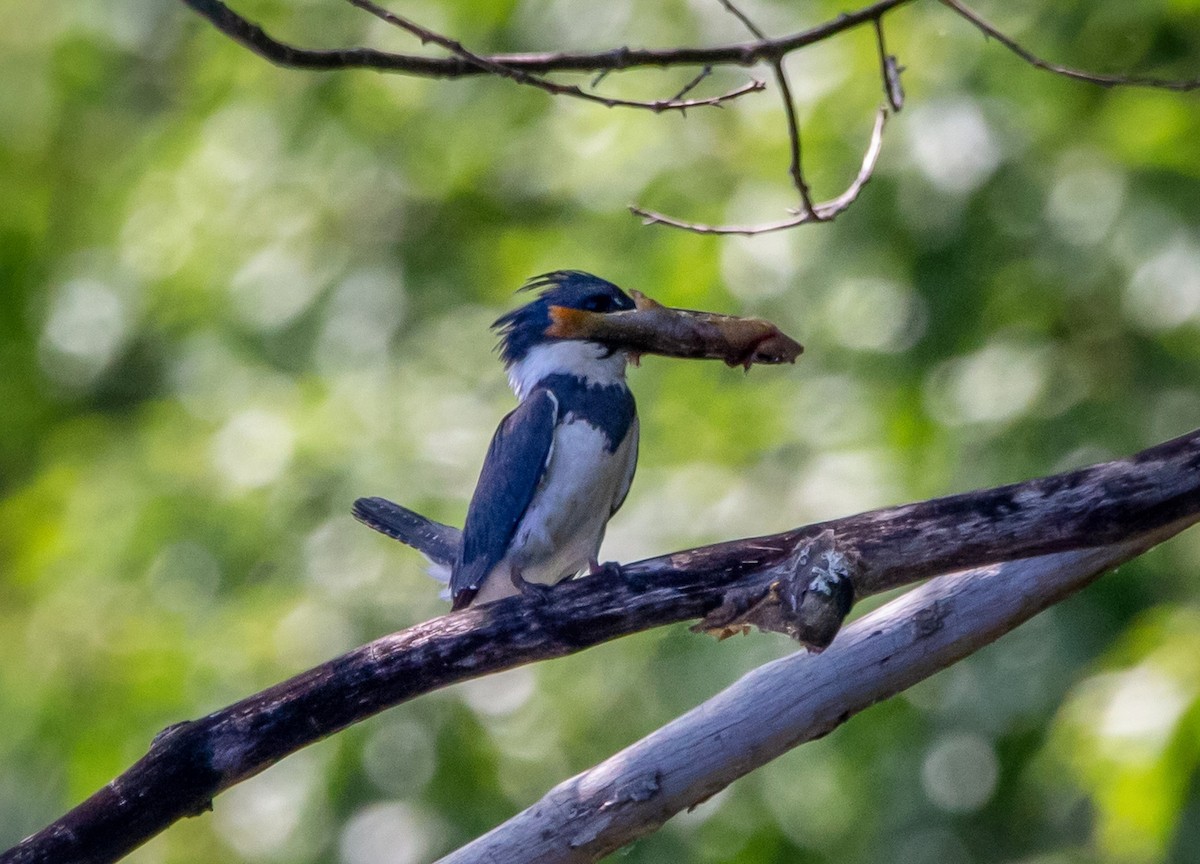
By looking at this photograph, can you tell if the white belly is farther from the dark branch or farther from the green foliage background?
the dark branch

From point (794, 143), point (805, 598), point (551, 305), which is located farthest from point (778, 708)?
point (551, 305)

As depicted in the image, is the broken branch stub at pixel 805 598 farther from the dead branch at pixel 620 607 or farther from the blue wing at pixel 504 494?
the blue wing at pixel 504 494

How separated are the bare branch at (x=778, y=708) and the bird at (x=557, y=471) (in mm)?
952

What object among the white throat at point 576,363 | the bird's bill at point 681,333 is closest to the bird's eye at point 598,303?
the white throat at point 576,363

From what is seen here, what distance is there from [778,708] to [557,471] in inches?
45.9

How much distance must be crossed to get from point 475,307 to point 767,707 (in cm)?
353

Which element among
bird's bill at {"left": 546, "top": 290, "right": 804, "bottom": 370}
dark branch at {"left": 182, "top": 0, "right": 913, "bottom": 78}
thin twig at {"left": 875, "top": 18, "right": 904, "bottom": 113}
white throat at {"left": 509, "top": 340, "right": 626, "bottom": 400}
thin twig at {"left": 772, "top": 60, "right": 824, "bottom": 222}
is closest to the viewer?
dark branch at {"left": 182, "top": 0, "right": 913, "bottom": 78}

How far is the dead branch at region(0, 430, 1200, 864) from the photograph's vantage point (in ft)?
8.03

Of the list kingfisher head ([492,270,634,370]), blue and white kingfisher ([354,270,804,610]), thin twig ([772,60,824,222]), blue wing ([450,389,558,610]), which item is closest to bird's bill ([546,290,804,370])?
blue and white kingfisher ([354,270,804,610])

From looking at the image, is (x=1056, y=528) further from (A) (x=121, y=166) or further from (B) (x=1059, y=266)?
(A) (x=121, y=166)

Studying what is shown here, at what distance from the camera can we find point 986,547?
2.50 metres

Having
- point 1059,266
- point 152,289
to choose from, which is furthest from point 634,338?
point 152,289

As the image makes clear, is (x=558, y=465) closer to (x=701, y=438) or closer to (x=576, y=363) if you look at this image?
(x=576, y=363)

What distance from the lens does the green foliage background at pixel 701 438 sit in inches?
169
